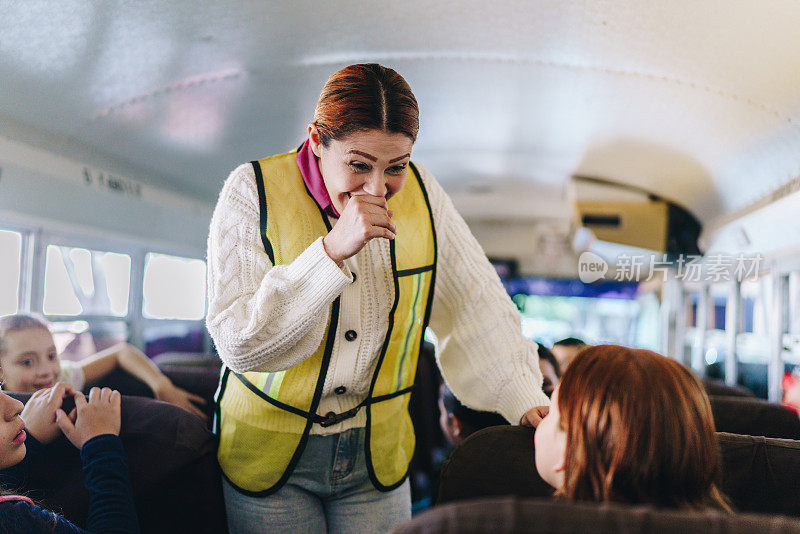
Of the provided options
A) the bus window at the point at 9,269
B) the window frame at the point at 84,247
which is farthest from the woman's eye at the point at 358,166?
the bus window at the point at 9,269

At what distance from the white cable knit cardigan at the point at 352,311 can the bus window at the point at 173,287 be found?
354 cm

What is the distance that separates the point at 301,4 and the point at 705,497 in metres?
1.95

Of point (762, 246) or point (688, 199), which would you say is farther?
point (688, 199)

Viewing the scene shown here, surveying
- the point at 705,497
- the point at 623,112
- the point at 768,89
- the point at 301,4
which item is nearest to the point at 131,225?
the point at 301,4

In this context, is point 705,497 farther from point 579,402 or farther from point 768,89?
point 768,89

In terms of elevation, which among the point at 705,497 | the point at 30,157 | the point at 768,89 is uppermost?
the point at 768,89

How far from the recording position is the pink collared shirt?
1484 millimetres

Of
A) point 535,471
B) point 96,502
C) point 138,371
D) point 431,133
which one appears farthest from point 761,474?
point 431,133

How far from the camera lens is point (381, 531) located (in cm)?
161

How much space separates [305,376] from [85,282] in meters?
3.02

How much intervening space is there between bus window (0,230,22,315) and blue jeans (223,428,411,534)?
2.27 meters

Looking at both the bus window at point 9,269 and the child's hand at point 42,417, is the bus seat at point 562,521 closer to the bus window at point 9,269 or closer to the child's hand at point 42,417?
the child's hand at point 42,417

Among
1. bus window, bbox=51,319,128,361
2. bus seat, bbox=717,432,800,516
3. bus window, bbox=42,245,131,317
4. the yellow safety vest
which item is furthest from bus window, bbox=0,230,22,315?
bus seat, bbox=717,432,800,516

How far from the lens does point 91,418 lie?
1716 mm
